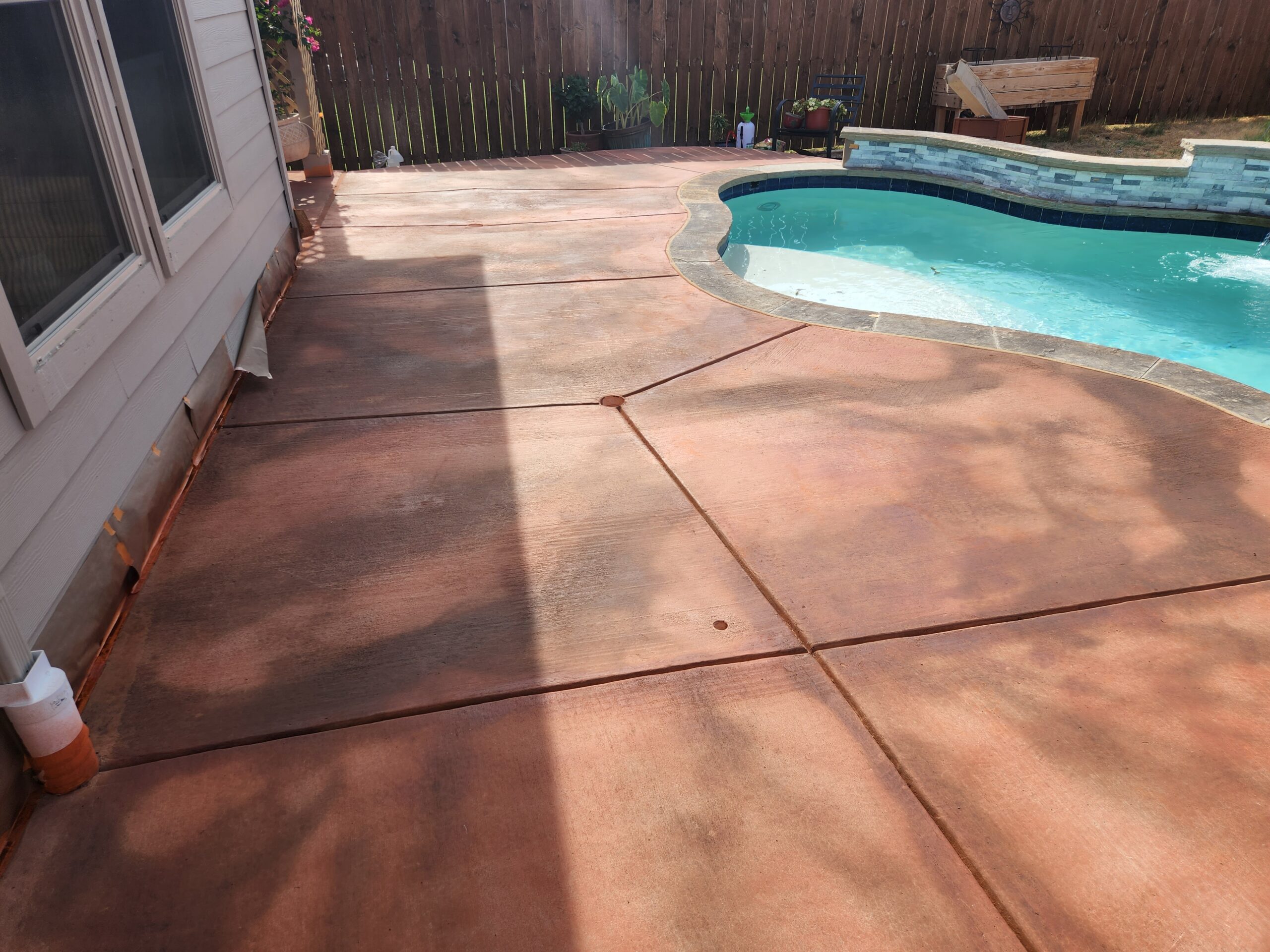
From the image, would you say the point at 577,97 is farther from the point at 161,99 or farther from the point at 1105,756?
the point at 1105,756

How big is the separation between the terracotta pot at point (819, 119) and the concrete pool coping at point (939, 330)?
2945 millimetres

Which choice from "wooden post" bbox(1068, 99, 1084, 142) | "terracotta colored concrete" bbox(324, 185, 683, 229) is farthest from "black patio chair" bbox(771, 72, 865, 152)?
"terracotta colored concrete" bbox(324, 185, 683, 229)

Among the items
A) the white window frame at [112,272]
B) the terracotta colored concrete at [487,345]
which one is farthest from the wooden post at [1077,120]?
the white window frame at [112,272]

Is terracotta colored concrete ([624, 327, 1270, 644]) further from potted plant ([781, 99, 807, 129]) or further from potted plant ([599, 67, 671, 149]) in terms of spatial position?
potted plant ([599, 67, 671, 149])

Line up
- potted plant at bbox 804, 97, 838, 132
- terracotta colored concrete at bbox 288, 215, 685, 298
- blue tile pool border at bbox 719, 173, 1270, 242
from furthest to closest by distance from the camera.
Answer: potted plant at bbox 804, 97, 838, 132
blue tile pool border at bbox 719, 173, 1270, 242
terracotta colored concrete at bbox 288, 215, 685, 298

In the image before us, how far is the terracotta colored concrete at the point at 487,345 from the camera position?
2949 mm

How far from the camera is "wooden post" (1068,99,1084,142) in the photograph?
908 centimetres

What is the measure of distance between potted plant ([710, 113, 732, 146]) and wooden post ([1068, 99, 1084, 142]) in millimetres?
4152

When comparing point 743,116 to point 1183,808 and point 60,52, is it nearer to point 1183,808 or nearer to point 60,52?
point 60,52

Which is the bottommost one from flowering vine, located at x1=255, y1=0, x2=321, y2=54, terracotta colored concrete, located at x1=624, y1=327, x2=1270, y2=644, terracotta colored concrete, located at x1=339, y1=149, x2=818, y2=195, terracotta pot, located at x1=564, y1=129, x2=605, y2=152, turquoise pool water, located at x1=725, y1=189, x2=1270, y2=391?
turquoise pool water, located at x1=725, y1=189, x2=1270, y2=391

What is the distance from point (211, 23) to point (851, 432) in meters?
3.16

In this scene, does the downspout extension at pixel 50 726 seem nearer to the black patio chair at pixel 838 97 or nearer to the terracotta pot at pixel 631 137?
the terracotta pot at pixel 631 137

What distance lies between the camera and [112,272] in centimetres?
204

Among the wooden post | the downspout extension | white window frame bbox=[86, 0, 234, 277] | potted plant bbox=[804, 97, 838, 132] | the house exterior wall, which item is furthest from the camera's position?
the wooden post
